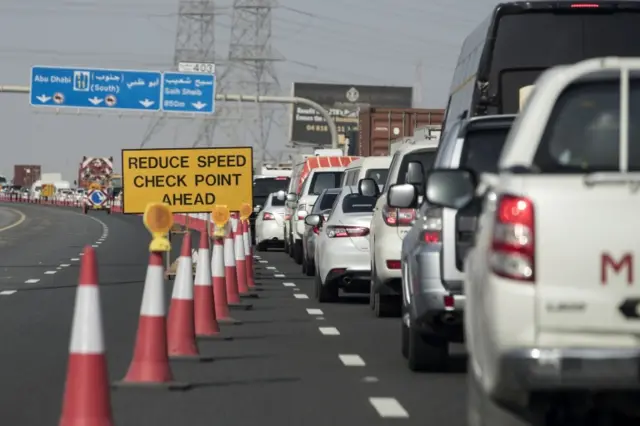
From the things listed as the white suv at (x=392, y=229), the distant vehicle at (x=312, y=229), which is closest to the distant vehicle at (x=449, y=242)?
the white suv at (x=392, y=229)

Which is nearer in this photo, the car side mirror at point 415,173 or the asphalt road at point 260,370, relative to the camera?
the asphalt road at point 260,370

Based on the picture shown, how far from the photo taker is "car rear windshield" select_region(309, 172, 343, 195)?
115 ft

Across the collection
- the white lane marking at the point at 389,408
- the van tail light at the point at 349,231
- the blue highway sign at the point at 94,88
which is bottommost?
the white lane marking at the point at 389,408

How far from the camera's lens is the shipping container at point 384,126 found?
6028 centimetres

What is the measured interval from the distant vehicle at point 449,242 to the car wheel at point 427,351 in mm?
329

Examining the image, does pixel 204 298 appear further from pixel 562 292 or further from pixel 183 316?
pixel 562 292

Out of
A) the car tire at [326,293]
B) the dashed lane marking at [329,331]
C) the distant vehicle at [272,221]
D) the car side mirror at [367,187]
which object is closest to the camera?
the dashed lane marking at [329,331]

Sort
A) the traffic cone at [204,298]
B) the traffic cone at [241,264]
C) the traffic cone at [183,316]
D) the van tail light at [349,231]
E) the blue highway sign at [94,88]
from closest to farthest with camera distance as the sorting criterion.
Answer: the traffic cone at [183,316] → the traffic cone at [204,298] → the van tail light at [349,231] → the traffic cone at [241,264] → the blue highway sign at [94,88]

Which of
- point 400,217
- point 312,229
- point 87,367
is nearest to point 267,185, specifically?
point 312,229

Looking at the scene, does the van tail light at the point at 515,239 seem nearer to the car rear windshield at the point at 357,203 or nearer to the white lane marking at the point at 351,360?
the white lane marking at the point at 351,360

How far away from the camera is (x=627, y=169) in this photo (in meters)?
7.40

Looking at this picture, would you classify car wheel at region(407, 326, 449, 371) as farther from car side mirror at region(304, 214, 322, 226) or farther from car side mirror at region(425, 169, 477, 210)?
car side mirror at region(304, 214, 322, 226)

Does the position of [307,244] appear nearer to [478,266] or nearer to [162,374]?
[162,374]

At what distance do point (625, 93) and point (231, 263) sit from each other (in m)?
13.7
